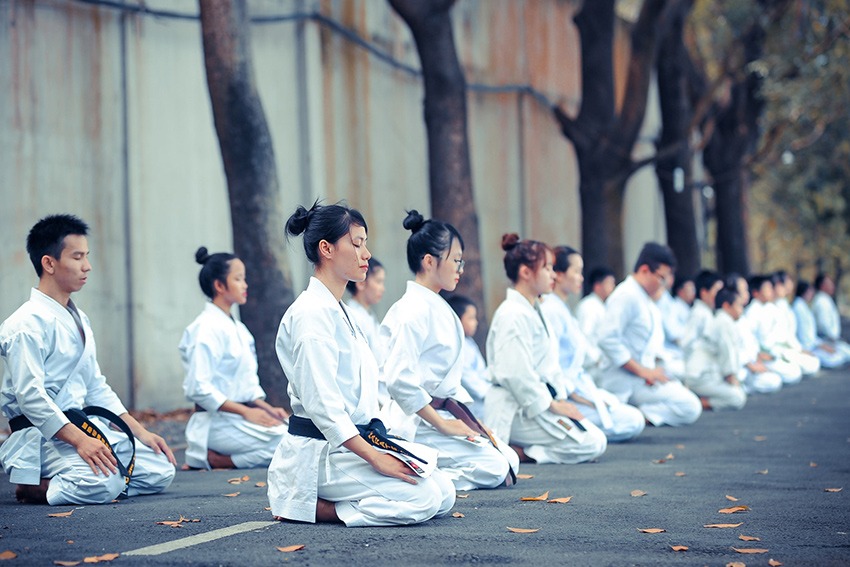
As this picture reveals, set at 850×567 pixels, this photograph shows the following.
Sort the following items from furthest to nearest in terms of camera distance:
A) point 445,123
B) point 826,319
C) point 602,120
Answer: point 826,319, point 602,120, point 445,123

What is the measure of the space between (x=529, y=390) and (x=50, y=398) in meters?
3.25

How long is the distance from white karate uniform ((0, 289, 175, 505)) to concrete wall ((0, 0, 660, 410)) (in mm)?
5089

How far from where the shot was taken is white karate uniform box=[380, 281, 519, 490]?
6.99 meters

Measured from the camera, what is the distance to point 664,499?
6727 millimetres

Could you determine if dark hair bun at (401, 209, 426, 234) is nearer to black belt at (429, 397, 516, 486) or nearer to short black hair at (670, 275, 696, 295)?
black belt at (429, 397, 516, 486)

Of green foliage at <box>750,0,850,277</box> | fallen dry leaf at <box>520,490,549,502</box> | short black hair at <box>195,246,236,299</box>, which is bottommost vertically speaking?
fallen dry leaf at <box>520,490,549,502</box>

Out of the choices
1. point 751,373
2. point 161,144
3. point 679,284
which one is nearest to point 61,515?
point 161,144

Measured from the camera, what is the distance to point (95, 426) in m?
6.73

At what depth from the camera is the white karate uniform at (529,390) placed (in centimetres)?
832

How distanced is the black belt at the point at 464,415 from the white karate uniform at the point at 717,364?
677cm

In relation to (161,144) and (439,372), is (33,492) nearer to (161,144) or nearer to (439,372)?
(439,372)

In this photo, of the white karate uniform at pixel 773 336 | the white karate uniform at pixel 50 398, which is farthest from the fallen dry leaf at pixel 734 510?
the white karate uniform at pixel 773 336

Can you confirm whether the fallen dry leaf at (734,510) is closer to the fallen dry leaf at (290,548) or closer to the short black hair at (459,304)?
the fallen dry leaf at (290,548)

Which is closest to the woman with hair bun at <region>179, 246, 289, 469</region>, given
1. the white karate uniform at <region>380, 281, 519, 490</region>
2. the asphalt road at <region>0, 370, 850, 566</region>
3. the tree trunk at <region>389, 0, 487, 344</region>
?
the asphalt road at <region>0, 370, 850, 566</region>
